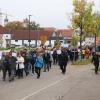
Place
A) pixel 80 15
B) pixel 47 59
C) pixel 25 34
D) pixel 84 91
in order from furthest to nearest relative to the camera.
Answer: pixel 25 34 < pixel 80 15 < pixel 47 59 < pixel 84 91

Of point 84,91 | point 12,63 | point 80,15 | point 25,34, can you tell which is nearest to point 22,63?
point 12,63

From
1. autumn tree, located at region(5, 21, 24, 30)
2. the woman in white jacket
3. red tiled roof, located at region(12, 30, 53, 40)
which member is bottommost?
red tiled roof, located at region(12, 30, 53, 40)

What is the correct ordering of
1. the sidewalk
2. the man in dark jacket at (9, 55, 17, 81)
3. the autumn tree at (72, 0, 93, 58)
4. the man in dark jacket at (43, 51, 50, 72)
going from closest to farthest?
the sidewalk < the man in dark jacket at (9, 55, 17, 81) < the man in dark jacket at (43, 51, 50, 72) < the autumn tree at (72, 0, 93, 58)

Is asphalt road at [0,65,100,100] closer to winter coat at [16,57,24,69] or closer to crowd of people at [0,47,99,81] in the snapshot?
crowd of people at [0,47,99,81]

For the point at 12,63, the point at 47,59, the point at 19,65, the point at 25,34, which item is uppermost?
the point at 12,63

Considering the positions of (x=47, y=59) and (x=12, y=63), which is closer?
(x=12, y=63)

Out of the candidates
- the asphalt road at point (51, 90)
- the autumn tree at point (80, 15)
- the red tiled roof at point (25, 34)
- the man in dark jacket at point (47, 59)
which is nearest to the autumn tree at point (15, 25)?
the red tiled roof at point (25, 34)

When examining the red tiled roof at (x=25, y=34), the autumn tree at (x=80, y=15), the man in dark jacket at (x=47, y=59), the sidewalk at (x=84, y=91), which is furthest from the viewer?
the red tiled roof at (x=25, y=34)

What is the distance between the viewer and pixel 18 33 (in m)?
140

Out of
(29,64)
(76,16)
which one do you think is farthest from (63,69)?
(76,16)

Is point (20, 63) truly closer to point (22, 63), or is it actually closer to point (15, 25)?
point (22, 63)

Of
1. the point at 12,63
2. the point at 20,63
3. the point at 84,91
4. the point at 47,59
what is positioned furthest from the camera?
the point at 47,59

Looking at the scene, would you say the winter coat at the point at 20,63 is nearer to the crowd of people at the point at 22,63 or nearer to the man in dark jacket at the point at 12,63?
the crowd of people at the point at 22,63

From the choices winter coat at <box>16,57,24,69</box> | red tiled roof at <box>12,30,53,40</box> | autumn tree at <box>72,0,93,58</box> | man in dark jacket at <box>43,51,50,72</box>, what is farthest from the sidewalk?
red tiled roof at <box>12,30,53,40</box>
